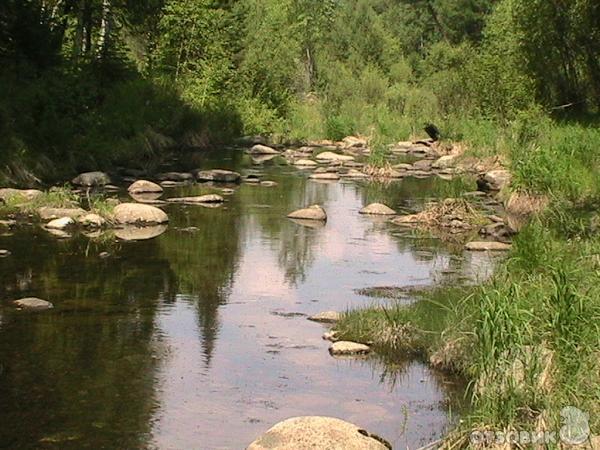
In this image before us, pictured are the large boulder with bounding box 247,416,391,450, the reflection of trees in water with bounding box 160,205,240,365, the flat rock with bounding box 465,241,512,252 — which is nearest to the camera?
the large boulder with bounding box 247,416,391,450

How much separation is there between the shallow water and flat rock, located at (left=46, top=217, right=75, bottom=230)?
34 centimetres

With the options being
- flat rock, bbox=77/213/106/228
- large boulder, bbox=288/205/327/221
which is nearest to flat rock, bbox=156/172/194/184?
large boulder, bbox=288/205/327/221

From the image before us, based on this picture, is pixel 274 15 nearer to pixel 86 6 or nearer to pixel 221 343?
pixel 86 6

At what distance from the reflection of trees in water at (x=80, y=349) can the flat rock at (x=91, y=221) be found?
207 cm

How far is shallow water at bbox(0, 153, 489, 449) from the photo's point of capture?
7758 millimetres

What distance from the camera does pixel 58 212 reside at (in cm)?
1756

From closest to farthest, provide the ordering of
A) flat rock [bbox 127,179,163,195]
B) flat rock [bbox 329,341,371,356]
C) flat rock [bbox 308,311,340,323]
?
flat rock [bbox 329,341,371,356] < flat rock [bbox 308,311,340,323] < flat rock [bbox 127,179,163,195]

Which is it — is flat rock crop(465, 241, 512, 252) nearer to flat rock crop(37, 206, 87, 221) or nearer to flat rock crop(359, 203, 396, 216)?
flat rock crop(359, 203, 396, 216)

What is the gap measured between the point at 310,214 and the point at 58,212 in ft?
16.6

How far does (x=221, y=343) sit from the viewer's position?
10062 millimetres

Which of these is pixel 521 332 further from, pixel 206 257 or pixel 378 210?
pixel 378 210

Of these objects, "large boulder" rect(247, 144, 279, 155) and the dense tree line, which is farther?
"large boulder" rect(247, 144, 279, 155)

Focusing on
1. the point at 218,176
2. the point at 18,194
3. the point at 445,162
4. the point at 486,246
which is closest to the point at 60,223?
the point at 18,194

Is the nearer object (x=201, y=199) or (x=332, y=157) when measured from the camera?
(x=201, y=199)
